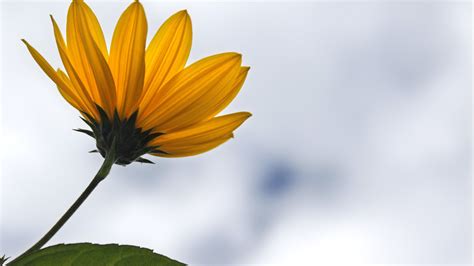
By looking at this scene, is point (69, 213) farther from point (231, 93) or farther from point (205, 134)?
point (231, 93)

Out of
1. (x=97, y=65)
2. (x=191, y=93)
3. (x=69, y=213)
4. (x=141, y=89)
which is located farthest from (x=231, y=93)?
(x=69, y=213)

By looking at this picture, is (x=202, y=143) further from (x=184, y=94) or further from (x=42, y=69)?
(x=42, y=69)

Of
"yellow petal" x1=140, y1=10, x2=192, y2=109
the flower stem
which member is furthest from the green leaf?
"yellow petal" x1=140, y1=10, x2=192, y2=109

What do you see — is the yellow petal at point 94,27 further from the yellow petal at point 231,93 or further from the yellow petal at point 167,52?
the yellow petal at point 231,93

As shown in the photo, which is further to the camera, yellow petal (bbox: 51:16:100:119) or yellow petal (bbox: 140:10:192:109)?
yellow petal (bbox: 140:10:192:109)

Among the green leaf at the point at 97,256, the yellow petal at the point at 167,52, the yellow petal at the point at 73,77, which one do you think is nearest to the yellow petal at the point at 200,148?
the yellow petal at the point at 167,52

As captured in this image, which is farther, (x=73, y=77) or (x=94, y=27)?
(x=94, y=27)

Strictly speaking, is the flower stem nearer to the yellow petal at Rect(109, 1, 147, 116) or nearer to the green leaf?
the green leaf
